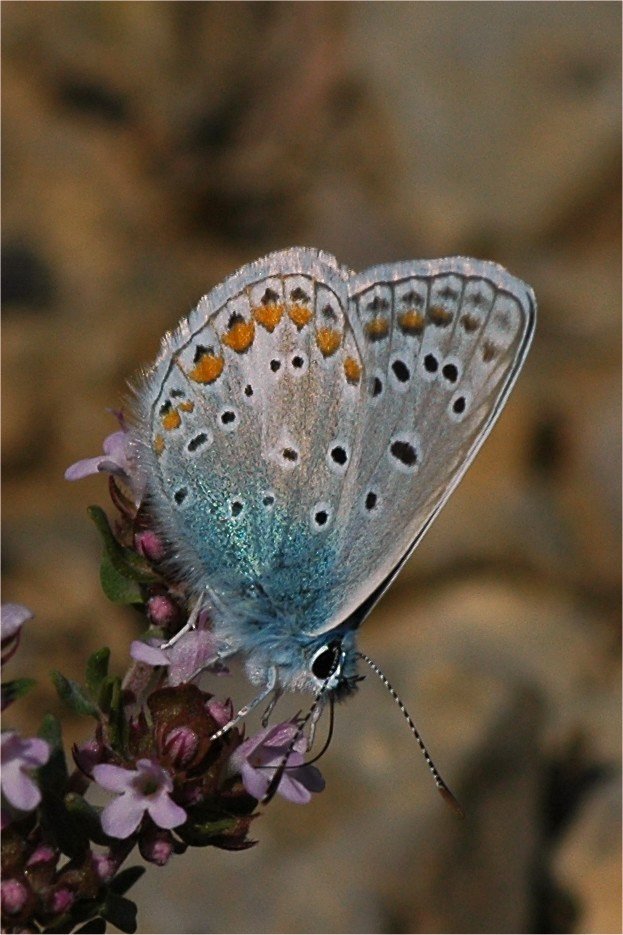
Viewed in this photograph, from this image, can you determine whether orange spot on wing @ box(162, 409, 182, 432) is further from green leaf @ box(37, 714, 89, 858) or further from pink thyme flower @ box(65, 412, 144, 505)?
green leaf @ box(37, 714, 89, 858)

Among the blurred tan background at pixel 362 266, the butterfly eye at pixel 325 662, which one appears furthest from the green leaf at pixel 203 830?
the blurred tan background at pixel 362 266

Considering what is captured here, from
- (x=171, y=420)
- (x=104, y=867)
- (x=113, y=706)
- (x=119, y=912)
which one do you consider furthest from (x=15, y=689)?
(x=171, y=420)

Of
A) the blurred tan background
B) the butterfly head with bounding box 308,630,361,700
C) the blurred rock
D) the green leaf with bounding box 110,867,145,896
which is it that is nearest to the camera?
the green leaf with bounding box 110,867,145,896

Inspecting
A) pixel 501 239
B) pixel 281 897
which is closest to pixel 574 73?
pixel 501 239

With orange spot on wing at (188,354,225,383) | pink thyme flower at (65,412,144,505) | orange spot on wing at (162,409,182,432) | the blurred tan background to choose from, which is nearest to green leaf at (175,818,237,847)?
pink thyme flower at (65,412,144,505)

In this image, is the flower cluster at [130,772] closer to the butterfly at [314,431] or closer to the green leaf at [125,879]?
the green leaf at [125,879]

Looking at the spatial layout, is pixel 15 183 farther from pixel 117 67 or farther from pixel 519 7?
pixel 519 7
